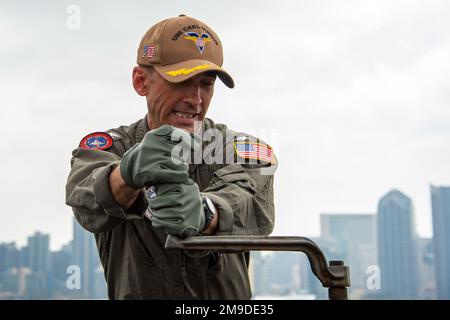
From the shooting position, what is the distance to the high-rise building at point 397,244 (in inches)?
3920

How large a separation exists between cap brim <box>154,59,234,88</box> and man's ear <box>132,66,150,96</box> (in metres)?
0.13

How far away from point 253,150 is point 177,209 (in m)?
0.96

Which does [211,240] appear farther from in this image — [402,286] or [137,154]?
[402,286]

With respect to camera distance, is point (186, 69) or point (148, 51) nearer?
point (186, 69)

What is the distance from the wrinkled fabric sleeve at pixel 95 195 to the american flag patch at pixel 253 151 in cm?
63

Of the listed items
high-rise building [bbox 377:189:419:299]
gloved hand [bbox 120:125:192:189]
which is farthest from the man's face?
high-rise building [bbox 377:189:419:299]

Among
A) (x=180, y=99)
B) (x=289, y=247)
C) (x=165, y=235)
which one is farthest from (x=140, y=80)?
(x=289, y=247)

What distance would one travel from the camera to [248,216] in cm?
293

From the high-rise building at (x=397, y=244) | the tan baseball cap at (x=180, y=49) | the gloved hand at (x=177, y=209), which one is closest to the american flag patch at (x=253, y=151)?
the tan baseball cap at (x=180, y=49)

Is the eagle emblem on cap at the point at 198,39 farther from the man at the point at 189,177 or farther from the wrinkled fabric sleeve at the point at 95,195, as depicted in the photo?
the wrinkled fabric sleeve at the point at 95,195

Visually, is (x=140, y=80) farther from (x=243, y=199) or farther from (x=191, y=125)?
(x=243, y=199)

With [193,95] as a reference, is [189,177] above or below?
below

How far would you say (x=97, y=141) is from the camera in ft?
10.1
